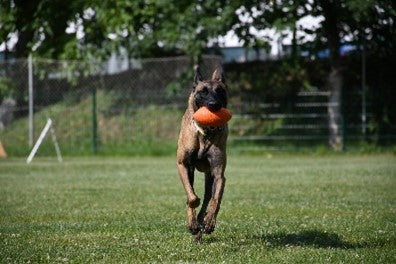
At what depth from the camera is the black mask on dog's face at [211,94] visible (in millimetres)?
7016

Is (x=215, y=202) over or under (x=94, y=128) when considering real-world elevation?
over

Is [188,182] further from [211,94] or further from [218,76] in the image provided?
[218,76]

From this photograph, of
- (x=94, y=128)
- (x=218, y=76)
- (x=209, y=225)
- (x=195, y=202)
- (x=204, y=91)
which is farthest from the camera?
(x=94, y=128)

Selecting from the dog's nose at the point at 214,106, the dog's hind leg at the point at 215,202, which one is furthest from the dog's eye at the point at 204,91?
the dog's hind leg at the point at 215,202

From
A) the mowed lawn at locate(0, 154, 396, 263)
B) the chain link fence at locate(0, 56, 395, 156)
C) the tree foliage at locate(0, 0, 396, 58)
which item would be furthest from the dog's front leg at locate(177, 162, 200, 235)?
the chain link fence at locate(0, 56, 395, 156)

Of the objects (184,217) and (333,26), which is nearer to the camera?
(184,217)

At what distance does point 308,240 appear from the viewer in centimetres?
729

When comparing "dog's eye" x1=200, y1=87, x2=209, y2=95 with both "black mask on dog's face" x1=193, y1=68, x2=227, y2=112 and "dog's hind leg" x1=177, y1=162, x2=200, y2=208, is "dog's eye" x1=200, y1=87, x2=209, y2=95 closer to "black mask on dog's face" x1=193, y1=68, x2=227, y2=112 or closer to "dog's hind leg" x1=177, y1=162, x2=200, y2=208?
"black mask on dog's face" x1=193, y1=68, x2=227, y2=112

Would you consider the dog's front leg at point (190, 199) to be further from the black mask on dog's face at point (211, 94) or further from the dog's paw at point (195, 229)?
the black mask on dog's face at point (211, 94)

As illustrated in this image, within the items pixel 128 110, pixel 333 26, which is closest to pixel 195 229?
pixel 128 110

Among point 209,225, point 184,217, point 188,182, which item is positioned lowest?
point 184,217

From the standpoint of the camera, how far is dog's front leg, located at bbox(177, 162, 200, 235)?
280 inches

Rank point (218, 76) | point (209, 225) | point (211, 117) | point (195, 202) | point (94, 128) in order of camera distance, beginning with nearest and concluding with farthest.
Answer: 1. point (209, 225)
2. point (211, 117)
3. point (195, 202)
4. point (218, 76)
5. point (94, 128)

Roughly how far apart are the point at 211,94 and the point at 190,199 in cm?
97
